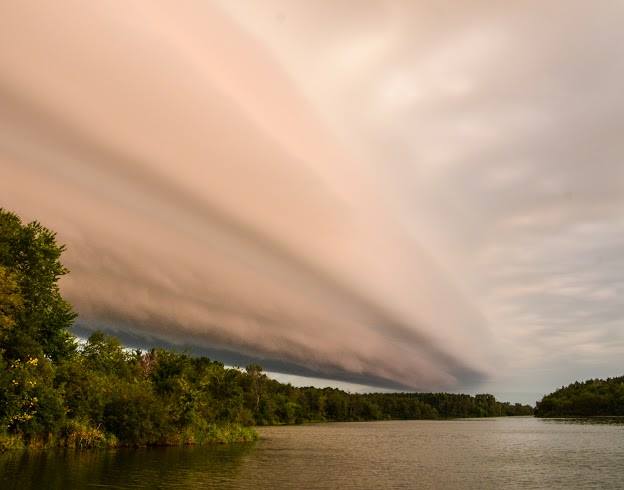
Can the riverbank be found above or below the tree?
below

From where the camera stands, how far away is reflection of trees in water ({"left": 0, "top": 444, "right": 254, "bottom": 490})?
44938 millimetres

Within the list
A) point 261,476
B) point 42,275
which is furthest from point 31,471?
point 42,275

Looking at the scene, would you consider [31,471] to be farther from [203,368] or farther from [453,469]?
[203,368]

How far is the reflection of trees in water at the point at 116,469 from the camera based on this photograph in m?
44.9

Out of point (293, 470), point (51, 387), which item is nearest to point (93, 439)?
point (51, 387)

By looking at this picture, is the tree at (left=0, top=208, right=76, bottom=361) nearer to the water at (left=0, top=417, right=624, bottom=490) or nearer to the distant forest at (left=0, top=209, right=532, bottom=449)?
the distant forest at (left=0, top=209, right=532, bottom=449)

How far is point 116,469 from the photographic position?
54.7 meters

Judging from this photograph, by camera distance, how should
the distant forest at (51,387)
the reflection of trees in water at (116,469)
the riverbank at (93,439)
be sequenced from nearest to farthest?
the reflection of trees in water at (116,469) → the distant forest at (51,387) → the riverbank at (93,439)

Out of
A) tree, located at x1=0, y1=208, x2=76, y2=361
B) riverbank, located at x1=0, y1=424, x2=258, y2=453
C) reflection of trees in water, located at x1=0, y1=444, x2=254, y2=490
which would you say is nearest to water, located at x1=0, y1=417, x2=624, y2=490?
reflection of trees in water, located at x1=0, y1=444, x2=254, y2=490

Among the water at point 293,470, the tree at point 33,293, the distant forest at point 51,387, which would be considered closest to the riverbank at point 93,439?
the distant forest at point 51,387

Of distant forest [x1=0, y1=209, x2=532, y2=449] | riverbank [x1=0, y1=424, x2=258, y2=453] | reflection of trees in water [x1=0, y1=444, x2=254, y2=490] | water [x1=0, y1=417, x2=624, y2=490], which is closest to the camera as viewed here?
reflection of trees in water [x1=0, y1=444, x2=254, y2=490]

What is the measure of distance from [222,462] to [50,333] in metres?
30.6

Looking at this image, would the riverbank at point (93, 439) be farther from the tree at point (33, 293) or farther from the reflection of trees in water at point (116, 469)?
the tree at point (33, 293)

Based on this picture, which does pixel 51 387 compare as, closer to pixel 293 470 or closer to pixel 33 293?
pixel 33 293
